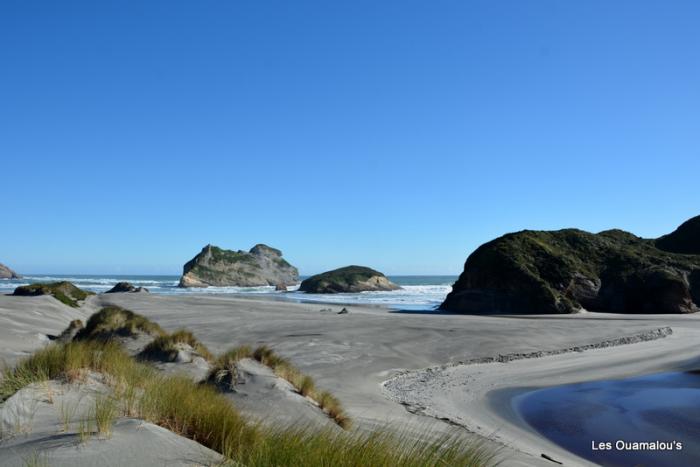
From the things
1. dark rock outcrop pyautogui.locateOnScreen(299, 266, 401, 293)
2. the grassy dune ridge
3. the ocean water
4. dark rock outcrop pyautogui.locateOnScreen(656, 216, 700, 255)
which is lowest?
the ocean water

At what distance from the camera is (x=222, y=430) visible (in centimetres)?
471

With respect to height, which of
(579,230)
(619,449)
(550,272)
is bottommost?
(619,449)

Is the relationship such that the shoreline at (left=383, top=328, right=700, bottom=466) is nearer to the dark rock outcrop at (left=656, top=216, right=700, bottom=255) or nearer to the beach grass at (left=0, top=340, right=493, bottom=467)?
the beach grass at (left=0, top=340, right=493, bottom=467)

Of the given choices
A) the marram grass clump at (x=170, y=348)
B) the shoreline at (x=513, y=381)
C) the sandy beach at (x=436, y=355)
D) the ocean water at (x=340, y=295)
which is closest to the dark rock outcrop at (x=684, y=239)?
the ocean water at (x=340, y=295)

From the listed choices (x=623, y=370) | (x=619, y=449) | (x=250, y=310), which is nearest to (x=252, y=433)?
(x=619, y=449)

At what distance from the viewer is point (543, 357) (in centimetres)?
1850

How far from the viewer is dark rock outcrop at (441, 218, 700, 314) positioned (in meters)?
37.5

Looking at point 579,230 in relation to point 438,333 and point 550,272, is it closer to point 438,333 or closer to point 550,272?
point 550,272

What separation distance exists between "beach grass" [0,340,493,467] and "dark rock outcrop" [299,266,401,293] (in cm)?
6340

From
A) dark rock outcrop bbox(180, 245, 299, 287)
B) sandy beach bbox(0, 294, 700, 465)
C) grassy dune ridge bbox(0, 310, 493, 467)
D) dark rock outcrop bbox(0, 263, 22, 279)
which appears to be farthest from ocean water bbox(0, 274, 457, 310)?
grassy dune ridge bbox(0, 310, 493, 467)

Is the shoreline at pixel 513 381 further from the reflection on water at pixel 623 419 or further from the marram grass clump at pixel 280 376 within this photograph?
the marram grass clump at pixel 280 376

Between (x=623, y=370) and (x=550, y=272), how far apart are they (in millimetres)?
25015

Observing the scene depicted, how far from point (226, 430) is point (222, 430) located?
4 centimetres

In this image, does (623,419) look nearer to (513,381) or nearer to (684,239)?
(513,381)
